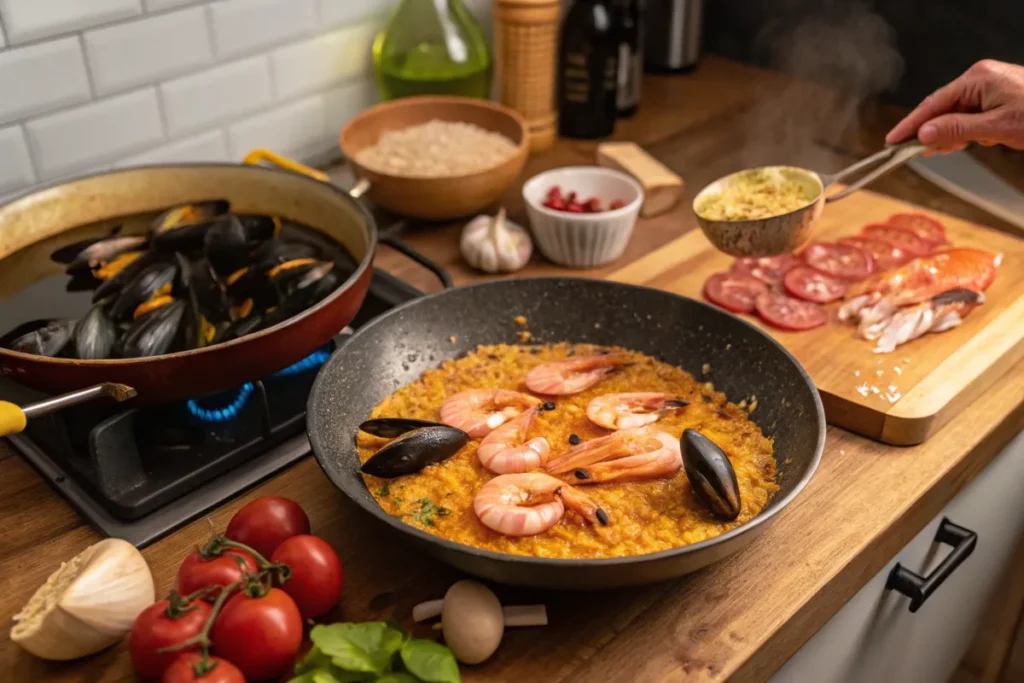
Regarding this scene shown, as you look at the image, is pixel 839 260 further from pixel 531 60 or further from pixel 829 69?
pixel 829 69

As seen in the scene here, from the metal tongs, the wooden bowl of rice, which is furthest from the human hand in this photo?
the wooden bowl of rice

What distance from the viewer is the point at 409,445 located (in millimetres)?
1069

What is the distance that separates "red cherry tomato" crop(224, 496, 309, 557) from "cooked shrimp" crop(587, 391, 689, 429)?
40 centimetres

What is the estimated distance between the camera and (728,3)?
2545 mm

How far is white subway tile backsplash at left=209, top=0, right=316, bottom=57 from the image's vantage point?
171 centimetres

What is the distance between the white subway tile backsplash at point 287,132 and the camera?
72.7 inches

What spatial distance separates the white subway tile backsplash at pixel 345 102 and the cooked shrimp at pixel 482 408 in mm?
978

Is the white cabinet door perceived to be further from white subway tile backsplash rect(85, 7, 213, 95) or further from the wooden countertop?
white subway tile backsplash rect(85, 7, 213, 95)

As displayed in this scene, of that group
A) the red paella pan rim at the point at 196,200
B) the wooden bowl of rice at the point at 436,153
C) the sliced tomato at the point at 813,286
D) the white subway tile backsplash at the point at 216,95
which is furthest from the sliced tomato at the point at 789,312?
the white subway tile backsplash at the point at 216,95

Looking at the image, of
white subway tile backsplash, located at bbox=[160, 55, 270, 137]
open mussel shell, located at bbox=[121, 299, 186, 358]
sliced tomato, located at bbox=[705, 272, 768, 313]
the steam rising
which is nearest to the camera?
open mussel shell, located at bbox=[121, 299, 186, 358]

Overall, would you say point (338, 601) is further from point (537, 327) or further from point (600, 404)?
point (537, 327)

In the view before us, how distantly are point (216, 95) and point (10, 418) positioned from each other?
3.20 ft

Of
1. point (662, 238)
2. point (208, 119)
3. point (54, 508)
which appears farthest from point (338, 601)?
point (208, 119)

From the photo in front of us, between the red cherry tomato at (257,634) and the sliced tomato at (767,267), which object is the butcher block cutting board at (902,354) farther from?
the red cherry tomato at (257,634)
